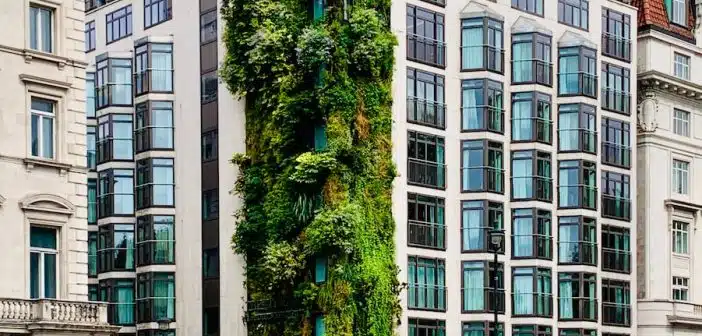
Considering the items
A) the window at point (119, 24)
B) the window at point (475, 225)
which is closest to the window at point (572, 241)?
the window at point (475, 225)

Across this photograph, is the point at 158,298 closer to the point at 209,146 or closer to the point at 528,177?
the point at 209,146

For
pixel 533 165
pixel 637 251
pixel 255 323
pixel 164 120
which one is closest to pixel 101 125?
pixel 164 120

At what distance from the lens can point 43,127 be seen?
4344 centimetres

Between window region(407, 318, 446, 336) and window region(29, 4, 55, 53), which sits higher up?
window region(29, 4, 55, 53)

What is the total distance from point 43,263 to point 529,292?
81.0 feet

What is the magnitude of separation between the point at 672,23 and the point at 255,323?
2773 cm

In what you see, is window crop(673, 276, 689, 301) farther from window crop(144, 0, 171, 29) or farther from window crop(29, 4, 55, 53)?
window crop(29, 4, 55, 53)

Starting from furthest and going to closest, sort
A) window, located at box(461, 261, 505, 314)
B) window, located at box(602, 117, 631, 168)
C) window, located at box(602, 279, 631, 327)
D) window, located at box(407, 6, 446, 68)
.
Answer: window, located at box(602, 117, 631, 168), window, located at box(602, 279, 631, 327), window, located at box(461, 261, 505, 314), window, located at box(407, 6, 446, 68)

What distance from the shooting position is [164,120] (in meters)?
63.2

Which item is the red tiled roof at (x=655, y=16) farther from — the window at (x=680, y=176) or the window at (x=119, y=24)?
the window at (x=119, y=24)

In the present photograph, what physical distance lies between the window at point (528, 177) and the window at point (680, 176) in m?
11.0

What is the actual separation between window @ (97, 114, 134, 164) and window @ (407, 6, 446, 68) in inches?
536

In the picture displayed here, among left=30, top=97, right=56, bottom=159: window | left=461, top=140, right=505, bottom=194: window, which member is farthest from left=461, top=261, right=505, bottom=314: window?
left=30, top=97, right=56, bottom=159: window

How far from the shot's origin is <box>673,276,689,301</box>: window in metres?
70.2
